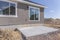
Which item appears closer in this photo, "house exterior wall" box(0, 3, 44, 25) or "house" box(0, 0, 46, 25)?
"house" box(0, 0, 46, 25)

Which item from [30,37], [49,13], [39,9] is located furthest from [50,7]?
[30,37]

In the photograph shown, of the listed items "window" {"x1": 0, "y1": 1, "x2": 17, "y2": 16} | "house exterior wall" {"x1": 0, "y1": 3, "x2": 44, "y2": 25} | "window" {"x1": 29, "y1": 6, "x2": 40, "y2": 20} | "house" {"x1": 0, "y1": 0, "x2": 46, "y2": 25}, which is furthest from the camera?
"window" {"x1": 29, "y1": 6, "x2": 40, "y2": 20}

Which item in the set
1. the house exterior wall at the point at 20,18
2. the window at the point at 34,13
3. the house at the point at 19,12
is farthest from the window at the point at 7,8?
the window at the point at 34,13

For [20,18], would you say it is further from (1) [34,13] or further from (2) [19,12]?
(1) [34,13]

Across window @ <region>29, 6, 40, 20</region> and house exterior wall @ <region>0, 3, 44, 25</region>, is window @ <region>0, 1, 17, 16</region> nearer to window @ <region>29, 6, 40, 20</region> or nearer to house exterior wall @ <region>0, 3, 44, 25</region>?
house exterior wall @ <region>0, 3, 44, 25</region>

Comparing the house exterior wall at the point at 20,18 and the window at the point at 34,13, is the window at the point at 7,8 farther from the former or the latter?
the window at the point at 34,13

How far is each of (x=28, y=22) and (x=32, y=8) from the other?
7.24 feet

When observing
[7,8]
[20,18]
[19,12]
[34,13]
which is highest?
[7,8]

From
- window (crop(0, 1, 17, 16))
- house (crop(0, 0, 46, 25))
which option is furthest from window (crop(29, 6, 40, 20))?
window (crop(0, 1, 17, 16))

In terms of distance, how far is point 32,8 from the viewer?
19047 millimetres

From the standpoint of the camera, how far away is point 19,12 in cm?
1680

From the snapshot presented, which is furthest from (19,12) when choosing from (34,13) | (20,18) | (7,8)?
(34,13)

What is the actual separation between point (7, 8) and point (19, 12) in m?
2.22

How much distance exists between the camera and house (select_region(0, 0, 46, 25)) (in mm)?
14761
